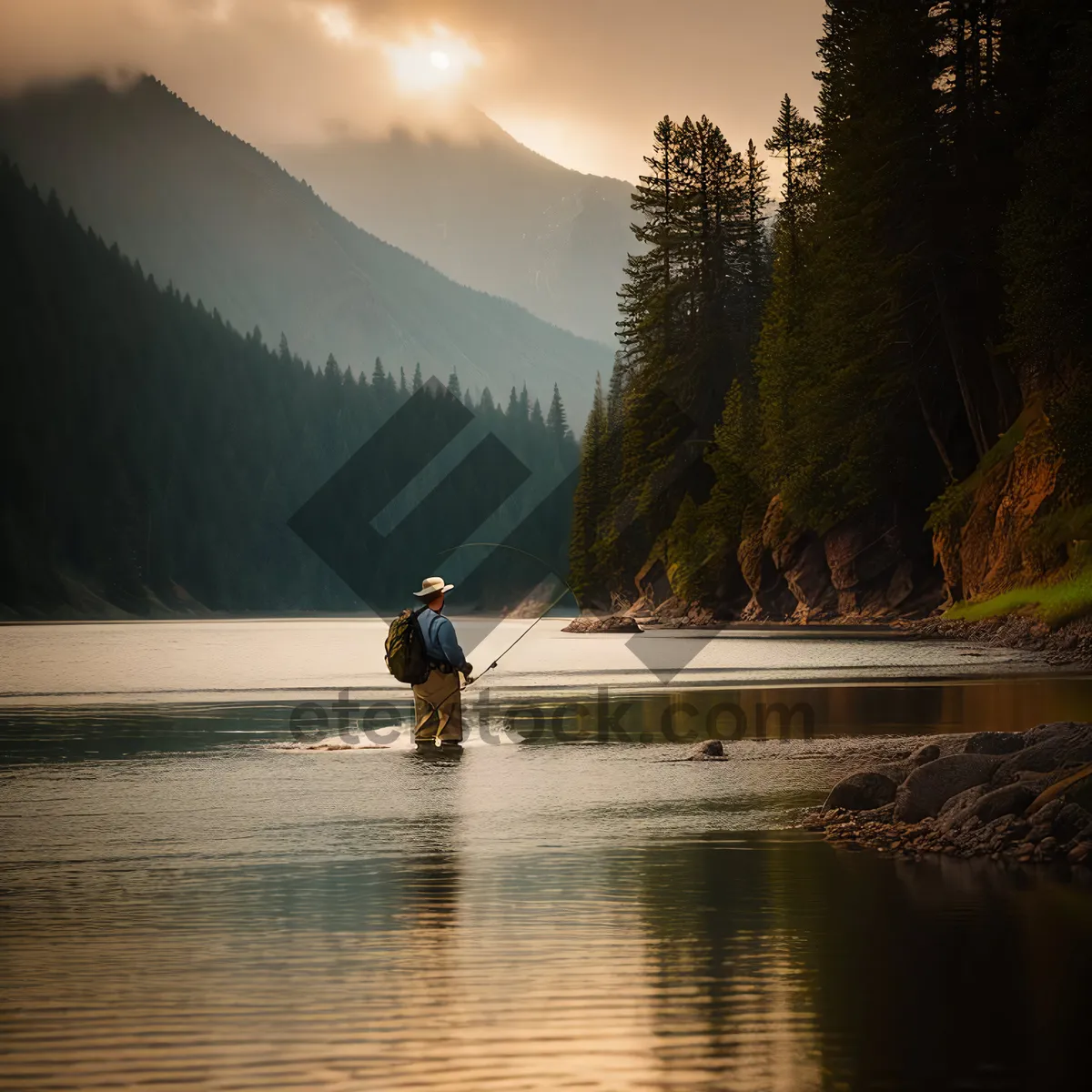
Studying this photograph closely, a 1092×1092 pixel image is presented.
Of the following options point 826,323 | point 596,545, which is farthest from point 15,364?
point 826,323

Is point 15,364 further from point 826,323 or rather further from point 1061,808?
point 1061,808

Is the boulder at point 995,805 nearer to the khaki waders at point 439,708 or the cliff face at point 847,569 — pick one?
the khaki waders at point 439,708

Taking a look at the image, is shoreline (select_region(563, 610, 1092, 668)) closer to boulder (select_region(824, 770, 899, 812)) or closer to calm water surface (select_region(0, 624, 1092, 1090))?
boulder (select_region(824, 770, 899, 812))

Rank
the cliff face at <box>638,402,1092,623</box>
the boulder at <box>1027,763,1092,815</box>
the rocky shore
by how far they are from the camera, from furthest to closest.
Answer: the cliff face at <box>638,402,1092,623</box> → the boulder at <box>1027,763,1092,815</box> → the rocky shore

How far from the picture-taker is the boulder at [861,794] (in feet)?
45.2

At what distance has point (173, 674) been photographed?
46.9 metres

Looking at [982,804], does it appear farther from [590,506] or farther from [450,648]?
[590,506]

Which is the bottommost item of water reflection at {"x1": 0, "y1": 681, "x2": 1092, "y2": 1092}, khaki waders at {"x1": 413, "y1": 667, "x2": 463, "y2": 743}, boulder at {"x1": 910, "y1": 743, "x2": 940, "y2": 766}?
water reflection at {"x1": 0, "y1": 681, "x2": 1092, "y2": 1092}

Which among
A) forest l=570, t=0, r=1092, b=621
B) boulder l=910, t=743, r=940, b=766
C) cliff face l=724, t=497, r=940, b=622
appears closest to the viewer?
boulder l=910, t=743, r=940, b=766

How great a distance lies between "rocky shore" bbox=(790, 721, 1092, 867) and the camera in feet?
38.6

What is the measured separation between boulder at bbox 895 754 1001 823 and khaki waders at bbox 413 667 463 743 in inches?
322

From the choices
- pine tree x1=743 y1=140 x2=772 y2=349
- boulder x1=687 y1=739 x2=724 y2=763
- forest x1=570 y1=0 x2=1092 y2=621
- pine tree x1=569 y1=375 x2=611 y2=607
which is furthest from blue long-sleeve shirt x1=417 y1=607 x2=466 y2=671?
pine tree x1=569 y1=375 x2=611 y2=607

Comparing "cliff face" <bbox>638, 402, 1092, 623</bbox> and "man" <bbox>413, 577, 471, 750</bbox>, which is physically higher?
"cliff face" <bbox>638, 402, 1092, 623</bbox>

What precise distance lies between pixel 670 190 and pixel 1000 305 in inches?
1686
